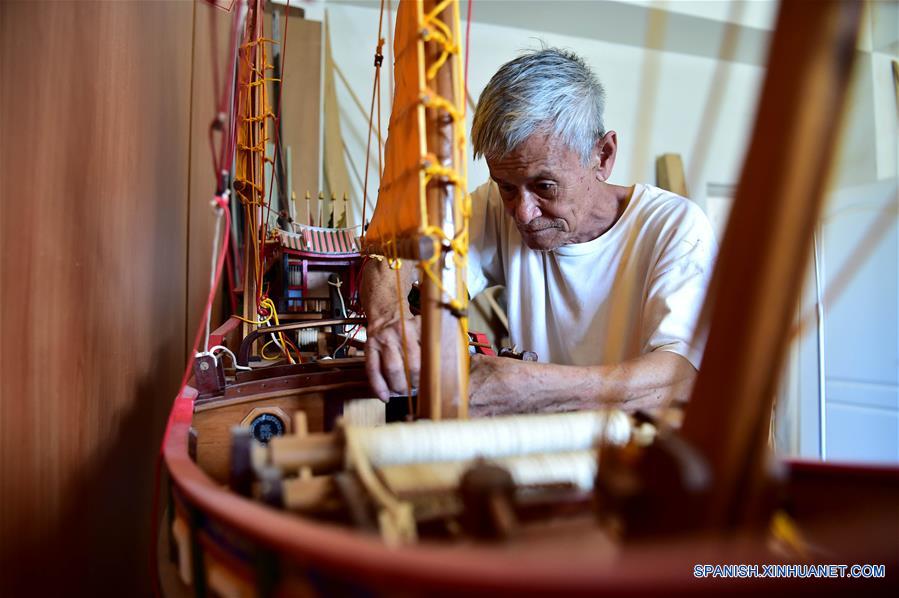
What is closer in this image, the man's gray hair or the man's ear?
the man's gray hair

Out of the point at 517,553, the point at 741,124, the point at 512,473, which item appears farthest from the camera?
the point at 741,124

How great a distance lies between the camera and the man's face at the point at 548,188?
4.10 ft

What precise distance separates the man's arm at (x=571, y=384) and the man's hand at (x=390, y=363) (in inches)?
4.2

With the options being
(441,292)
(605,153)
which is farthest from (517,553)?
(605,153)

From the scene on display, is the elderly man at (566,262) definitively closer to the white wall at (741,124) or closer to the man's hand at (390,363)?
the man's hand at (390,363)

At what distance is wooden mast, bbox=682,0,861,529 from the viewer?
34 cm

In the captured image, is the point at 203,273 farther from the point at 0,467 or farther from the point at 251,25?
the point at 0,467

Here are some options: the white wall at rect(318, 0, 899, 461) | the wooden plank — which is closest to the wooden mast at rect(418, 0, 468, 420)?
the white wall at rect(318, 0, 899, 461)

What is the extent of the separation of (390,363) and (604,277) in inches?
32.0

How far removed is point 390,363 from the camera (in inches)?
36.1

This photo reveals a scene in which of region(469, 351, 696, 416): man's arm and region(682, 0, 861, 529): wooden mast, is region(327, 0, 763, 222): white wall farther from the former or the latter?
region(682, 0, 861, 529): wooden mast

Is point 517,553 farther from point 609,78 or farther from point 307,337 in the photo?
point 609,78

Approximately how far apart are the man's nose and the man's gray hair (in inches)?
4.9

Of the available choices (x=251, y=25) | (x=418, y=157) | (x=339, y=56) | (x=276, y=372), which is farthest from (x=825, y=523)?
(x=339, y=56)
